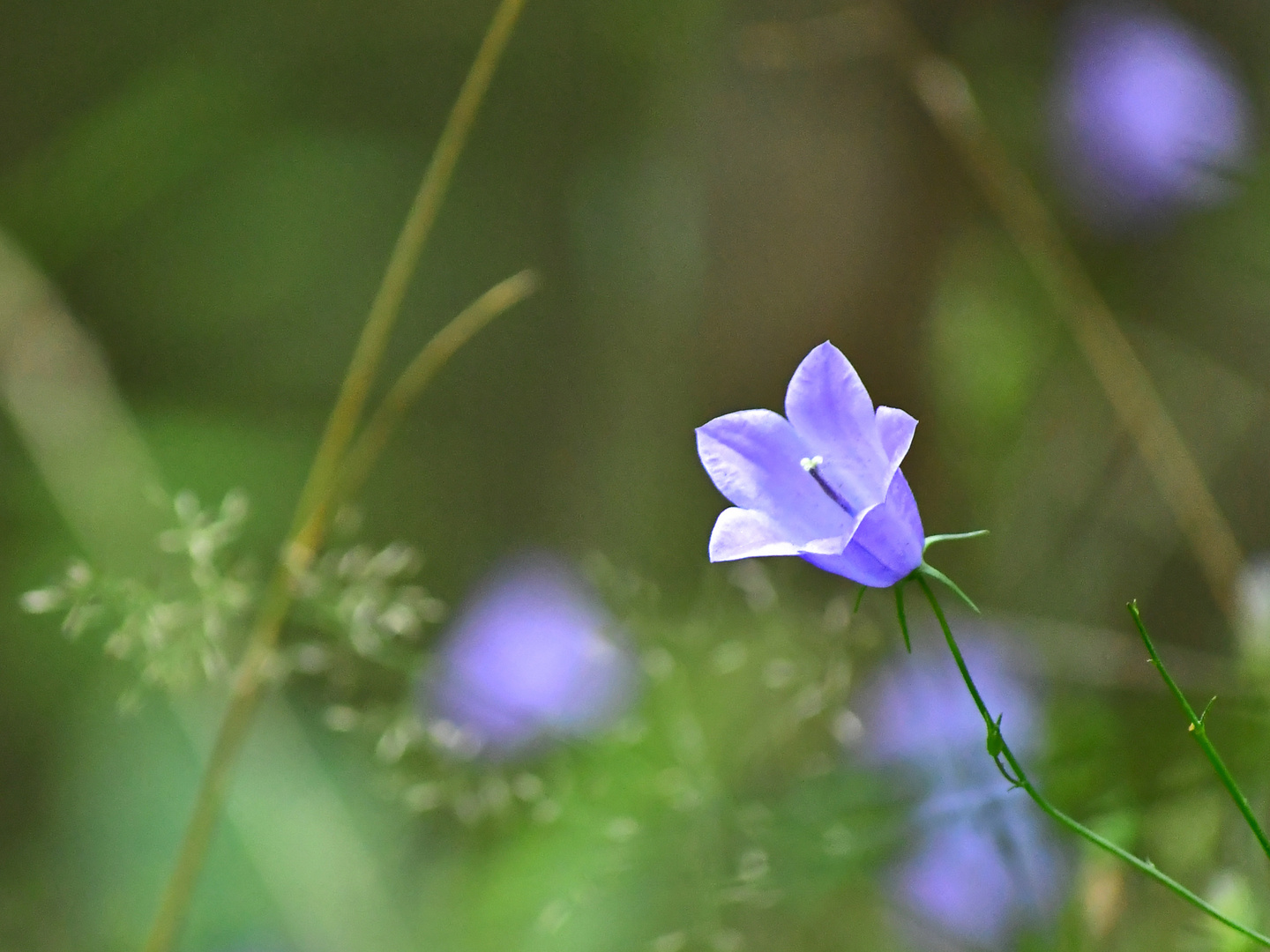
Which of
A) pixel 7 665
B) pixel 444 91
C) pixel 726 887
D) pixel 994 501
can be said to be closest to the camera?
pixel 726 887

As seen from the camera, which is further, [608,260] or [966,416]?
[608,260]

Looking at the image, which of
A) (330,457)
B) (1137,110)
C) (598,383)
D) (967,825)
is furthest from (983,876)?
(598,383)

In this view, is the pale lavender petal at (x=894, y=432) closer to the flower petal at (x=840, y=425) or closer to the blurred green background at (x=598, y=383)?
the flower petal at (x=840, y=425)

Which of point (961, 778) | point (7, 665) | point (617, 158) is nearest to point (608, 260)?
point (617, 158)

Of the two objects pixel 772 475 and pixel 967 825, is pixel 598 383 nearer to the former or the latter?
pixel 967 825

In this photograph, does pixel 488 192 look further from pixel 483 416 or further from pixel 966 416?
pixel 966 416

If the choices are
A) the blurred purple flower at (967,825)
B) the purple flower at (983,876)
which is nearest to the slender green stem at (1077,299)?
the blurred purple flower at (967,825)

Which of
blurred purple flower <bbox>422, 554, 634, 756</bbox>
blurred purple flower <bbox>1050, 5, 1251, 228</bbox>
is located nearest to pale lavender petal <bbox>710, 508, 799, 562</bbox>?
blurred purple flower <bbox>422, 554, 634, 756</bbox>
